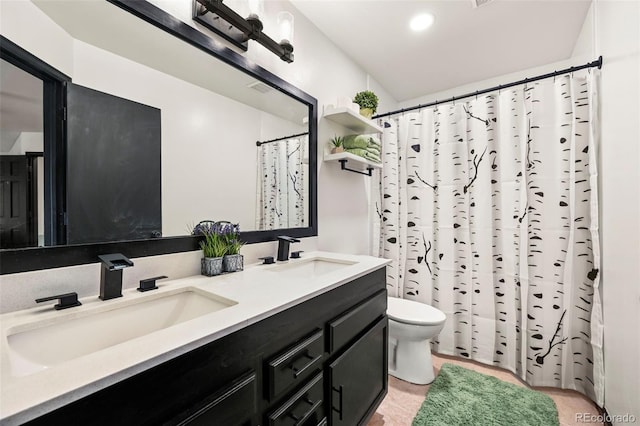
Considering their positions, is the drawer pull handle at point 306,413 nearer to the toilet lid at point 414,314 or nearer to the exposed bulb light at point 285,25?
the toilet lid at point 414,314

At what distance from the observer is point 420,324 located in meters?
1.71

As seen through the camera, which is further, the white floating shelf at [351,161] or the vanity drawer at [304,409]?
the white floating shelf at [351,161]

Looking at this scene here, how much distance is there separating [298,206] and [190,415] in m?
1.25

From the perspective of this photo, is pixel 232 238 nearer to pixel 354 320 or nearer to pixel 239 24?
pixel 354 320

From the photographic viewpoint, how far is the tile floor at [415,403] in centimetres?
150

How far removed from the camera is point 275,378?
0.78 m

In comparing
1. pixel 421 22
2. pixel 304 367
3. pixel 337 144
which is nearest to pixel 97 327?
pixel 304 367

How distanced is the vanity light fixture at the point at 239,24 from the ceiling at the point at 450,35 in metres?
0.43

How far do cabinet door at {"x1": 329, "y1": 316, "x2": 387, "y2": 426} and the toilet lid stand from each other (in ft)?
1.08

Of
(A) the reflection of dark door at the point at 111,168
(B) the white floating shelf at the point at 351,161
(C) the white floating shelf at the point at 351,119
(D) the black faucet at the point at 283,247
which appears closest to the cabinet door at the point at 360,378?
(D) the black faucet at the point at 283,247

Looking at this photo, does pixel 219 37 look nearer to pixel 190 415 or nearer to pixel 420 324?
pixel 190 415

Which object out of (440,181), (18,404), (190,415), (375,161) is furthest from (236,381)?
(440,181)

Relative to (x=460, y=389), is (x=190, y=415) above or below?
above

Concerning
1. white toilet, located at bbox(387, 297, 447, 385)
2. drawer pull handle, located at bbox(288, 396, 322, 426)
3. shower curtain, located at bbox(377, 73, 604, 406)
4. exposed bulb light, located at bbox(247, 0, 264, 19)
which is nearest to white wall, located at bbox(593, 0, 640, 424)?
shower curtain, located at bbox(377, 73, 604, 406)
